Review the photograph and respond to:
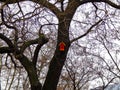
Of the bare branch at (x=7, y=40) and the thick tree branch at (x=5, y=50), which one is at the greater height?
the bare branch at (x=7, y=40)

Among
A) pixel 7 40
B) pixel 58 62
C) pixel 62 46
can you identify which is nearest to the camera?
pixel 7 40

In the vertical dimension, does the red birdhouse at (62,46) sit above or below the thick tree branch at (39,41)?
below

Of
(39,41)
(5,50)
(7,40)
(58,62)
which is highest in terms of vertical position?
(7,40)

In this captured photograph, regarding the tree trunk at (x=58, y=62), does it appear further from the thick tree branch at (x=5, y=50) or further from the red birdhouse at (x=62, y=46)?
the thick tree branch at (x=5, y=50)

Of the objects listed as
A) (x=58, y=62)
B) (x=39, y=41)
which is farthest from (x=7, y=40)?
(x=58, y=62)

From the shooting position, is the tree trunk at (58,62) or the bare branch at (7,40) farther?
the tree trunk at (58,62)

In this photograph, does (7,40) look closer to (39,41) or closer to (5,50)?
(5,50)

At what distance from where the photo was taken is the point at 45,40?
43.6 feet

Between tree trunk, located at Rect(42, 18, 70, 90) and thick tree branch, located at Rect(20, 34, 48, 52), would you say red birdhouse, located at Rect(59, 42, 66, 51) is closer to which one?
tree trunk, located at Rect(42, 18, 70, 90)

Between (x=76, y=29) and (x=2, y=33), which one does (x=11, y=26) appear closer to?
(x=2, y=33)

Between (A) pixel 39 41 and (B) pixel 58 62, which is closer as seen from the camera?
(B) pixel 58 62

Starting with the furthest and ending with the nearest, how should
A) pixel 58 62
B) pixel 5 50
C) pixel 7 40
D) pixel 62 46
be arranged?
1. pixel 62 46
2. pixel 58 62
3. pixel 5 50
4. pixel 7 40

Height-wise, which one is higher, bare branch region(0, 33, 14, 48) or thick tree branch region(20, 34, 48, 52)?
bare branch region(0, 33, 14, 48)

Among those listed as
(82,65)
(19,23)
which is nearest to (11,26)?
(19,23)
